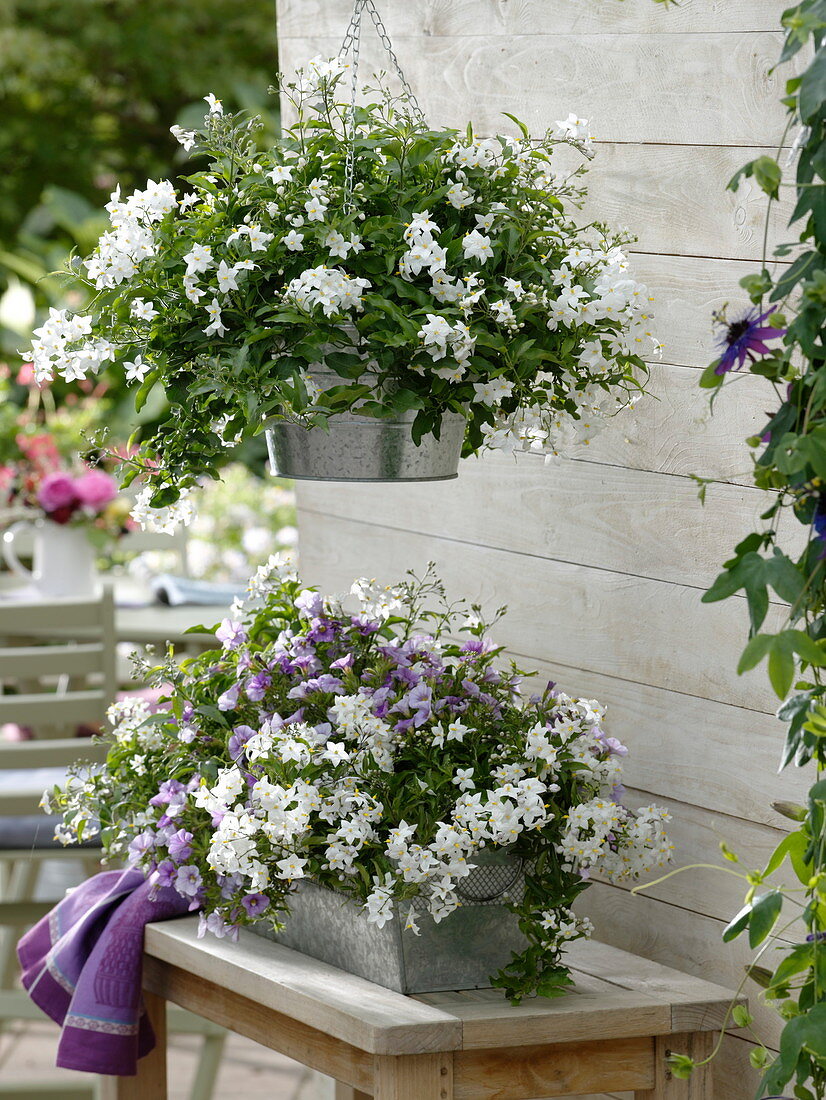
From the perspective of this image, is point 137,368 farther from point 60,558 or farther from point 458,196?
point 60,558

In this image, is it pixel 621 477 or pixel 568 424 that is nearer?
pixel 568 424

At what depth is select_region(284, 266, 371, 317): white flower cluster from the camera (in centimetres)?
138

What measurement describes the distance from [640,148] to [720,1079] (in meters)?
1.01

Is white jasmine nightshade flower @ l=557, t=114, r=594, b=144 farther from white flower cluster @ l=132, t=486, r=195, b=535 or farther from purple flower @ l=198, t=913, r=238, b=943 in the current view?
purple flower @ l=198, t=913, r=238, b=943

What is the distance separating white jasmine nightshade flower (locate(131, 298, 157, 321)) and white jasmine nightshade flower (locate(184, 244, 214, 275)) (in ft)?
0.16

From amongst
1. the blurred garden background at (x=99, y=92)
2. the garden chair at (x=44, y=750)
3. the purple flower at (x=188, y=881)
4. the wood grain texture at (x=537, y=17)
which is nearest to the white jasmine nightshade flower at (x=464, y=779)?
the purple flower at (x=188, y=881)

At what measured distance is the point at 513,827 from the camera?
146 cm

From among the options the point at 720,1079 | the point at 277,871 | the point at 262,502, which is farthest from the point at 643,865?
the point at 262,502

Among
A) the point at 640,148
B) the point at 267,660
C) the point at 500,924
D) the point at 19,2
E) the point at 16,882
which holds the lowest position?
the point at 16,882

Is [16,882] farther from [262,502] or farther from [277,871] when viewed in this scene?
[277,871]

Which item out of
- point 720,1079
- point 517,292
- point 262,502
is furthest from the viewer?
point 262,502

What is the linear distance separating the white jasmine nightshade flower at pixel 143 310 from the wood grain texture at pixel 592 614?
2.06 ft

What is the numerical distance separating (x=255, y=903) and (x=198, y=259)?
643 millimetres

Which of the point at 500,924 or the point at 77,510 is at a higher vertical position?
the point at 77,510
